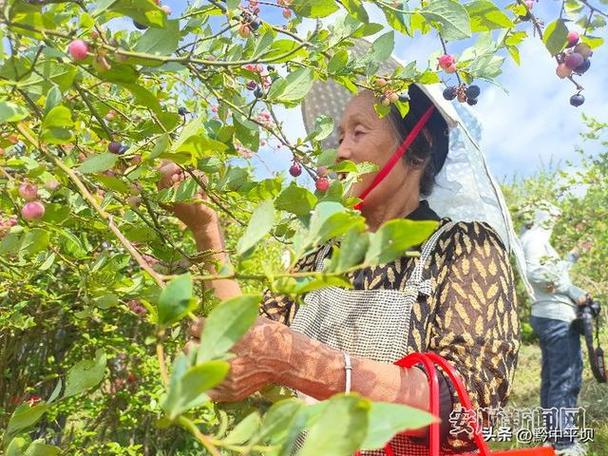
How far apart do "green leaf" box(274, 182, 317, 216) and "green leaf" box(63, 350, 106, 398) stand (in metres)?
0.27

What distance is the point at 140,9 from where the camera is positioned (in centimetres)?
61

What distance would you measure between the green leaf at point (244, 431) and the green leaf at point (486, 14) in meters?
0.58

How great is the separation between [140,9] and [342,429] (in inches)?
17.3

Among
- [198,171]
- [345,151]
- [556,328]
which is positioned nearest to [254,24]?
[198,171]

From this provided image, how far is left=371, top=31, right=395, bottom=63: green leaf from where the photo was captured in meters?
0.89

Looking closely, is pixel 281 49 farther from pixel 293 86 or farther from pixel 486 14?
pixel 486 14

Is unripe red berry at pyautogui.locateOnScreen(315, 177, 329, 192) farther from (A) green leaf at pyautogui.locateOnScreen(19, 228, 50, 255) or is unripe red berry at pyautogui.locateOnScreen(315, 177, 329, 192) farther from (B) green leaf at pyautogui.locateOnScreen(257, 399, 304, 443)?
(B) green leaf at pyautogui.locateOnScreen(257, 399, 304, 443)

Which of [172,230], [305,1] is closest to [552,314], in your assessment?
[172,230]

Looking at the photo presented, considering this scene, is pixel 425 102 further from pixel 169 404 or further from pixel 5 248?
pixel 169 404

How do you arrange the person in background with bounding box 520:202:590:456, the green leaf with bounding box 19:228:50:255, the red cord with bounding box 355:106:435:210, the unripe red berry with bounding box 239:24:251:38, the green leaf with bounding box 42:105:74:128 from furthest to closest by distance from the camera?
the person in background with bounding box 520:202:590:456 < the red cord with bounding box 355:106:435:210 < the unripe red berry with bounding box 239:24:251:38 < the green leaf with bounding box 19:228:50:255 < the green leaf with bounding box 42:105:74:128

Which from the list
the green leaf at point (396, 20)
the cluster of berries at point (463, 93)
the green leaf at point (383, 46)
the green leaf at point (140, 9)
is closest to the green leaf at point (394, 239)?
the green leaf at point (140, 9)

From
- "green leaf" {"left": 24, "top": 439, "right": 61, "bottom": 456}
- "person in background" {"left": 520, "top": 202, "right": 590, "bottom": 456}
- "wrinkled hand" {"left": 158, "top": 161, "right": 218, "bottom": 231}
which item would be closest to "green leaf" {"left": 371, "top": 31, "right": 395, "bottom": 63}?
"wrinkled hand" {"left": 158, "top": 161, "right": 218, "bottom": 231}

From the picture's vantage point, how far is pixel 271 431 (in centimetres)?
40

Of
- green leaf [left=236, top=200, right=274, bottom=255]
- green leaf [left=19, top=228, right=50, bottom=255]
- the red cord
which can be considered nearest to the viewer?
green leaf [left=236, top=200, right=274, bottom=255]
